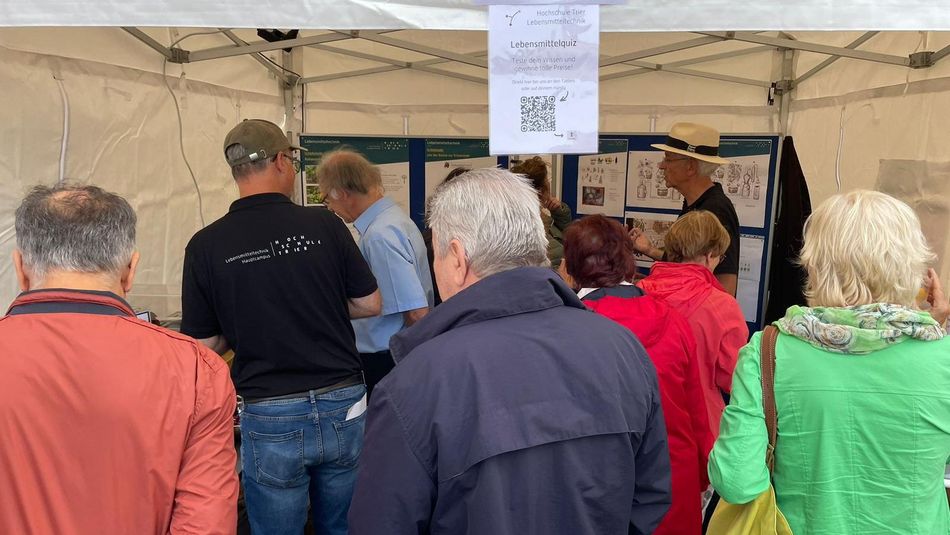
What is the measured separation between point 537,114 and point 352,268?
818 mm

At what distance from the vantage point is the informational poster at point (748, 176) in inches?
156

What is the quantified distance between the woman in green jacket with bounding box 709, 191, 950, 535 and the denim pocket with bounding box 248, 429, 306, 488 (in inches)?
48.4

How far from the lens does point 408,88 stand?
4.66 m

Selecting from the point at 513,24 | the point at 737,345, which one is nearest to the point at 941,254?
the point at 737,345

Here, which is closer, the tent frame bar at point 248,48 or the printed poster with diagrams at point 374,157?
the tent frame bar at point 248,48

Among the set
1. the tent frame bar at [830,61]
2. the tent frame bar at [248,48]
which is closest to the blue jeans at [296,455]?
the tent frame bar at [248,48]

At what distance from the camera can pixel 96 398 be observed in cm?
110

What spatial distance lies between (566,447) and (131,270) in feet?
3.13

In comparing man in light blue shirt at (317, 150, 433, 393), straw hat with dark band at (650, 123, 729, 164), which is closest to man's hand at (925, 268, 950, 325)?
straw hat with dark band at (650, 123, 729, 164)

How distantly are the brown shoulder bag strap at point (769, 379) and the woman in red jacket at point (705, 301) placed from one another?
65cm

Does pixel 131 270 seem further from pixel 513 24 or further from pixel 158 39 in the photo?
pixel 158 39

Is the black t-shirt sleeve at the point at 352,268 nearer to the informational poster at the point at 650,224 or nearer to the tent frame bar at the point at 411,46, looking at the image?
the tent frame bar at the point at 411,46

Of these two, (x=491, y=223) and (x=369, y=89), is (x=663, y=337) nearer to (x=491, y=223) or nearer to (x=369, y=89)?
(x=491, y=223)

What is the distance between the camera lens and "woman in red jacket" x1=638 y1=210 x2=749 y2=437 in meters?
2.09
